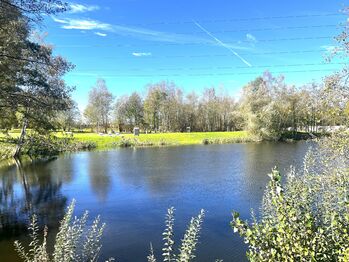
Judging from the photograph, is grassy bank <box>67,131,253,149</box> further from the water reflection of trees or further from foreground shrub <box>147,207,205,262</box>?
foreground shrub <box>147,207,205,262</box>

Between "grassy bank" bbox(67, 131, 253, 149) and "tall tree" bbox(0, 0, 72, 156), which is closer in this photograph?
"tall tree" bbox(0, 0, 72, 156)

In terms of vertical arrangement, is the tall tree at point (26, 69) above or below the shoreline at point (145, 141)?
above

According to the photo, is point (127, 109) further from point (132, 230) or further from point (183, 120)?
point (132, 230)

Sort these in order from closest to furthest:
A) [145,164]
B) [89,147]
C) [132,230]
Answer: [132,230] → [145,164] → [89,147]

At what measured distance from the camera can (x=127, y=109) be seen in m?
64.6

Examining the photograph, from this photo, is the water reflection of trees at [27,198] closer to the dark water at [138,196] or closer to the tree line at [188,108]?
the dark water at [138,196]

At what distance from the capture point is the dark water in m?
9.86

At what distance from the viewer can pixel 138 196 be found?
15.8 m

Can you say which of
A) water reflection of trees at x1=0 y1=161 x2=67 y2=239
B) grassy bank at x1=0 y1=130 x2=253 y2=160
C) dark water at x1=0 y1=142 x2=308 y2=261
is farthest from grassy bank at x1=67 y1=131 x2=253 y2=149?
water reflection of trees at x1=0 y1=161 x2=67 y2=239

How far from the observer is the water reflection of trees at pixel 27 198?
1179cm

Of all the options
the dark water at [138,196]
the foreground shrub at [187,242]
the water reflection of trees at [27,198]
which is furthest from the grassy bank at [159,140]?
the foreground shrub at [187,242]

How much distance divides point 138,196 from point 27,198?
535cm

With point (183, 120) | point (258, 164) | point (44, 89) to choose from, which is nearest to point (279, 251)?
point (44, 89)

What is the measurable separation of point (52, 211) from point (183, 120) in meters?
51.3
